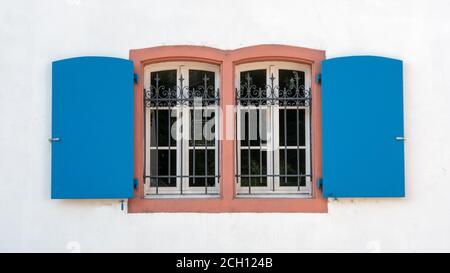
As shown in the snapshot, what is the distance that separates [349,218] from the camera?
5512mm

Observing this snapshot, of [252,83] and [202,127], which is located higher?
[252,83]

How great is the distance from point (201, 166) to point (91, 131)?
1156mm

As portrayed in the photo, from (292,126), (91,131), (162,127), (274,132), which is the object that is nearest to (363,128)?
(292,126)

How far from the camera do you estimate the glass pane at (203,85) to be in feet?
18.8

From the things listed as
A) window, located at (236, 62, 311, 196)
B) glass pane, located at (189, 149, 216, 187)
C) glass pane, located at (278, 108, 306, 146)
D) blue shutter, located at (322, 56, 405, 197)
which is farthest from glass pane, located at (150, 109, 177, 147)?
blue shutter, located at (322, 56, 405, 197)

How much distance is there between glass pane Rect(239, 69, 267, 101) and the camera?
18.8 ft

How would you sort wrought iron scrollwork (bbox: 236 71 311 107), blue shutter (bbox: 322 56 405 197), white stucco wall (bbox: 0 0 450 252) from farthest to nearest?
wrought iron scrollwork (bbox: 236 71 311 107), white stucco wall (bbox: 0 0 450 252), blue shutter (bbox: 322 56 405 197)

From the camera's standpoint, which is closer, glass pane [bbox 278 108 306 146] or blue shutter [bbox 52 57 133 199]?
blue shutter [bbox 52 57 133 199]

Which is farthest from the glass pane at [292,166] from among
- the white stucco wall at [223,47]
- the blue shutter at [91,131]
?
the blue shutter at [91,131]

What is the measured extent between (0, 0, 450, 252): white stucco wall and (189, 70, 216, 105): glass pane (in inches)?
13.6

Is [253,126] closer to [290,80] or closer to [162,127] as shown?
[290,80]

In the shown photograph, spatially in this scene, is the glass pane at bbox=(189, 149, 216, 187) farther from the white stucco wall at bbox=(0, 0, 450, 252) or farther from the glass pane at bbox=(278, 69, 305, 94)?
the glass pane at bbox=(278, 69, 305, 94)

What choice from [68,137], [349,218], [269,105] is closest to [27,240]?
[68,137]

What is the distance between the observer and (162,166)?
226 inches
